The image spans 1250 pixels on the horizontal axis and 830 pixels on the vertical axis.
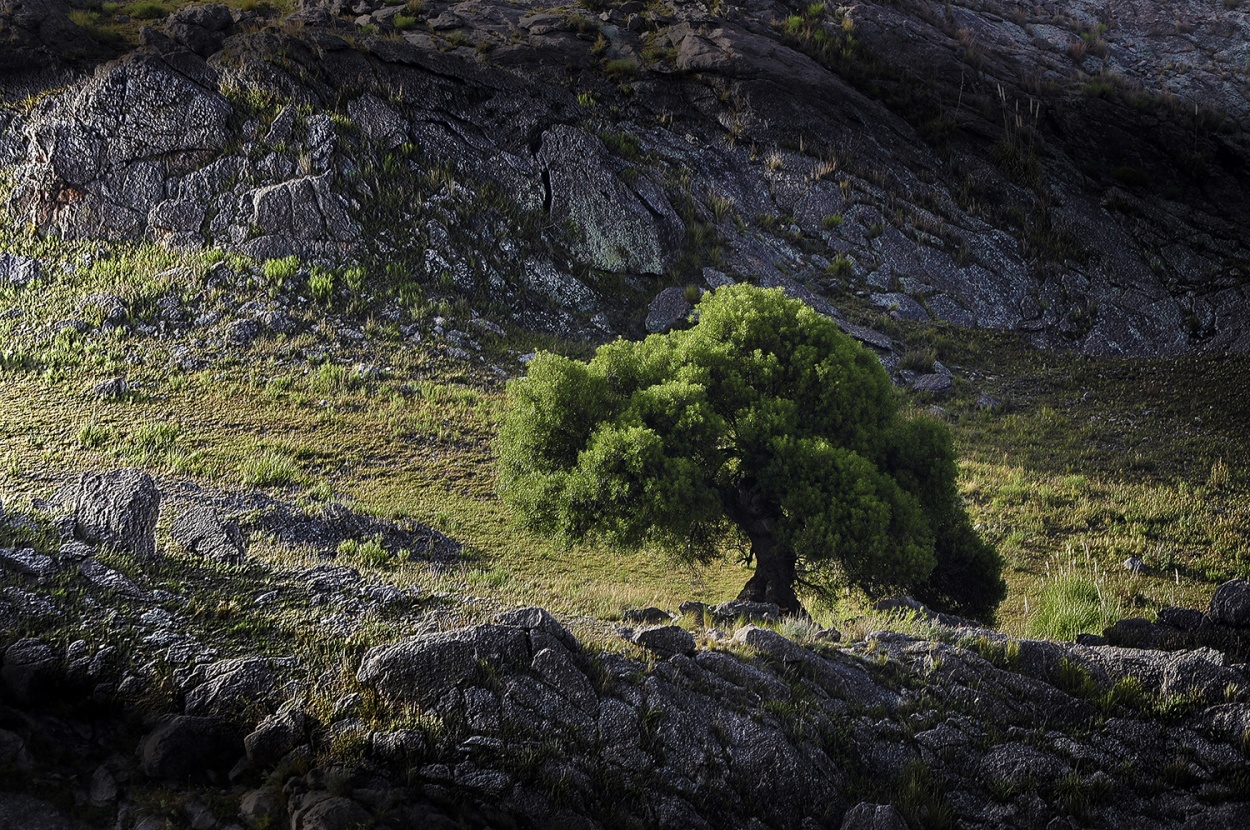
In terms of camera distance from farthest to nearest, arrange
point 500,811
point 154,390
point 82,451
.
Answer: point 154,390
point 82,451
point 500,811

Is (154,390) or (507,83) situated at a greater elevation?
(507,83)

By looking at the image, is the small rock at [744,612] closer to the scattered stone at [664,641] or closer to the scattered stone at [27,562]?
the scattered stone at [664,641]

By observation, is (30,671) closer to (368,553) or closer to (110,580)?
(110,580)

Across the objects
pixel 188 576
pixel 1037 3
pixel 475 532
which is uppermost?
pixel 1037 3

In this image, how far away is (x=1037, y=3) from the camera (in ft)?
169

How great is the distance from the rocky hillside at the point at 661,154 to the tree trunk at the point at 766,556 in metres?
14.7

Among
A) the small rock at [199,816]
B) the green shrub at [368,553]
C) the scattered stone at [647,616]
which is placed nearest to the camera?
the small rock at [199,816]

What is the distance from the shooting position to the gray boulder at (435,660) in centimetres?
840

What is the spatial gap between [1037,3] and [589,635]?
2154 inches

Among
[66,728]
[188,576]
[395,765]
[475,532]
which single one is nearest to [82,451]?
[475,532]

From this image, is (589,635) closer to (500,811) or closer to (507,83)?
(500,811)

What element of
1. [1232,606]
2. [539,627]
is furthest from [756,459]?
[1232,606]

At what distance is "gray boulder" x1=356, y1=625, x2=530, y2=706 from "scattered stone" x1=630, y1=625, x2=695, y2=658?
1.62 metres

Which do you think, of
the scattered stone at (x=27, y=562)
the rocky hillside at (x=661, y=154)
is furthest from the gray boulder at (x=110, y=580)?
the rocky hillside at (x=661, y=154)
